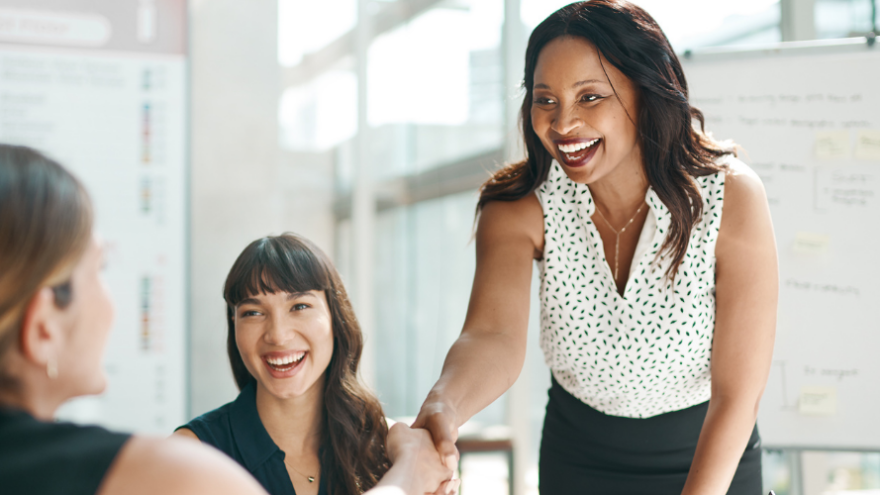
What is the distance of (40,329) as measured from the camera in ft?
2.36

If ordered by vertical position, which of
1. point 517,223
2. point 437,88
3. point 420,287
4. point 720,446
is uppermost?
point 437,88

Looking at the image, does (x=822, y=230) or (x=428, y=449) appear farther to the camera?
(x=822, y=230)

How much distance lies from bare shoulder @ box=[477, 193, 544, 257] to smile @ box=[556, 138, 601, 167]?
0.18 m

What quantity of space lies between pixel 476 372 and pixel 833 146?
5.32ft

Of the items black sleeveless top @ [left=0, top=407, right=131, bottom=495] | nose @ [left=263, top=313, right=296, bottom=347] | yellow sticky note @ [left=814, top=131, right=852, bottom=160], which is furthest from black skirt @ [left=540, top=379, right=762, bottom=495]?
yellow sticky note @ [left=814, top=131, right=852, bottom=160]

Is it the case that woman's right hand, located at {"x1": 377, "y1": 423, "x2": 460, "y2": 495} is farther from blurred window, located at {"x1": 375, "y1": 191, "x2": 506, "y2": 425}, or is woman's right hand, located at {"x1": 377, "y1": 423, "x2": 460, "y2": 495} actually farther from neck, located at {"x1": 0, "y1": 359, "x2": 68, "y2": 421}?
blurred window, located at {"x1": 375, "y1": 191, "x2": 506, "y2": 425}

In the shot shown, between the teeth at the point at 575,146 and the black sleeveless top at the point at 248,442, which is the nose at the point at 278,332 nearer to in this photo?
the black sleeveless top at the point at 248,442

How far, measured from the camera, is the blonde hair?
0.69 m

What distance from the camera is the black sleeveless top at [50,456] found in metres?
0.66

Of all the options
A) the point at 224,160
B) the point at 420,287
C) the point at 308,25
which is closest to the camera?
the point at 224,160

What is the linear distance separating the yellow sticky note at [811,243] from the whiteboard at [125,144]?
2221 millimetres

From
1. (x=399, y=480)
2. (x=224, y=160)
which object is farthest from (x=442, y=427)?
(x=224, y=160)

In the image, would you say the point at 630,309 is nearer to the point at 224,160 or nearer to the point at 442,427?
the point at 442,427

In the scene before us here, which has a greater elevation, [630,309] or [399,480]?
[630,309]
